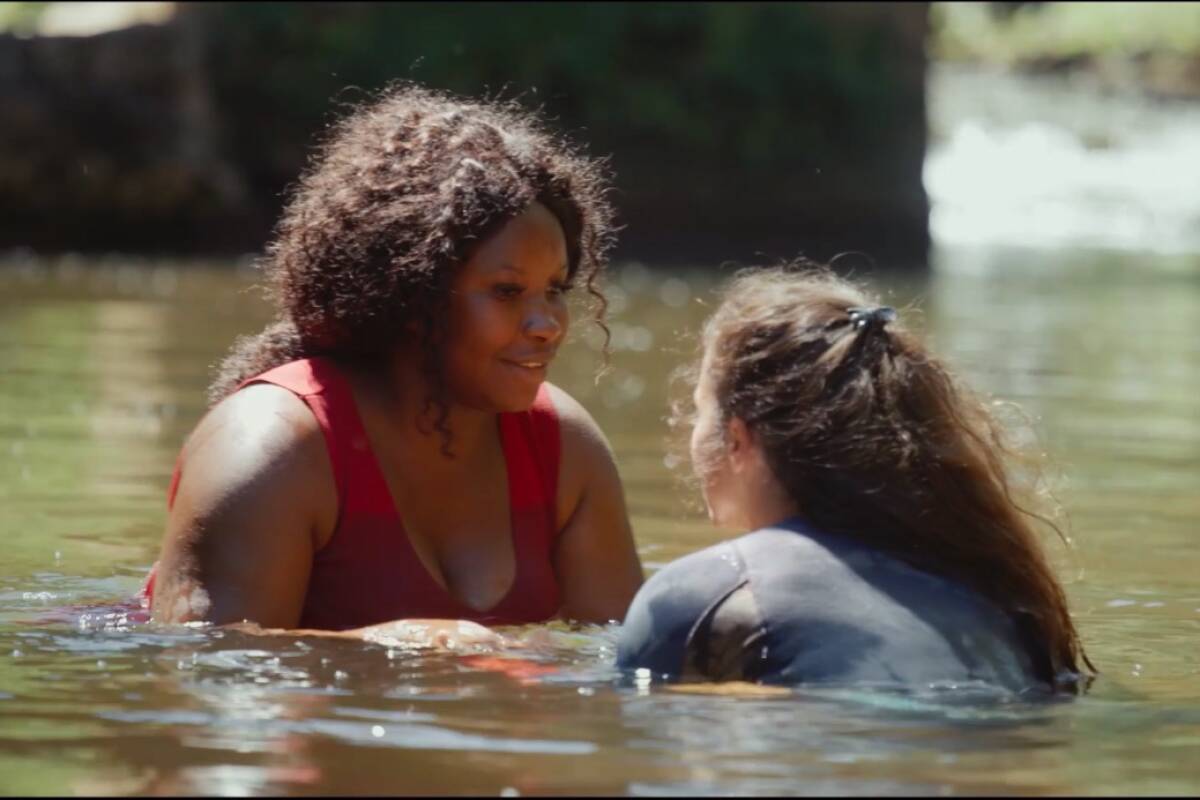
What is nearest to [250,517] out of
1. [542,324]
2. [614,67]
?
Result: [542,324]

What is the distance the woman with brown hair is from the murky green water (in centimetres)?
9

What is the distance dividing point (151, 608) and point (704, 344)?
125 cm

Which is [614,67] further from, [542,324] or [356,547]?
[356,547]

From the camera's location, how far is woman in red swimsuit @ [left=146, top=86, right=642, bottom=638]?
4.48 meters

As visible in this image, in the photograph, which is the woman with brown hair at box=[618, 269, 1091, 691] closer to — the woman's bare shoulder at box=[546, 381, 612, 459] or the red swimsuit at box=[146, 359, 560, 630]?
the red swimsuit at box=[146, 359, 560, 630]

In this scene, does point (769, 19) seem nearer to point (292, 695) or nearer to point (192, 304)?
point (192, 304)

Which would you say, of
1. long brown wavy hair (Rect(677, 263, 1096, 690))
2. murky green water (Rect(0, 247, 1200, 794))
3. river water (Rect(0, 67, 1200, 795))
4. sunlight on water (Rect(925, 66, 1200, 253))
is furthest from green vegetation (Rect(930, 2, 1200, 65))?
long brown wavy hair (Rect(677, 263, 1096, 690))

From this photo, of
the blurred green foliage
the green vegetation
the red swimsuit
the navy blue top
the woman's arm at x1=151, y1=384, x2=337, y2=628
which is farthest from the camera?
the green vegetation

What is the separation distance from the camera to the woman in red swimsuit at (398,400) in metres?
4.48

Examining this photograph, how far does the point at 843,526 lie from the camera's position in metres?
4.15

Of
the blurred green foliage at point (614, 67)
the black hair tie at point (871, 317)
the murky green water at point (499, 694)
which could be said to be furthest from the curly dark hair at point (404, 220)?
the blurred green foliage at point (614, 67)

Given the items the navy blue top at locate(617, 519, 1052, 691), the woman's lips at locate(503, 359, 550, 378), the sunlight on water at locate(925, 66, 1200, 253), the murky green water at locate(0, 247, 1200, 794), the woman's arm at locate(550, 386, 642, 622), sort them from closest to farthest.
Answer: the murky green water at locate(0, 247, 1200, 794), the navy blue top at locate(617, 519, 1052, 691), the woman's lips at locate(503, 359, 550, 378), the woman's arm at locate(550, 386, 642, 622), the sunlight on water at locate(925, 66, 1200, 253)

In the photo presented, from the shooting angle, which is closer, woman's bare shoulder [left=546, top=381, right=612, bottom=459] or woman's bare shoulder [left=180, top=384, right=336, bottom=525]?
woman's bare shoulder [left=180, top=384, right=336, bottom=525]

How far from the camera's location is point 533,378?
4.75m
